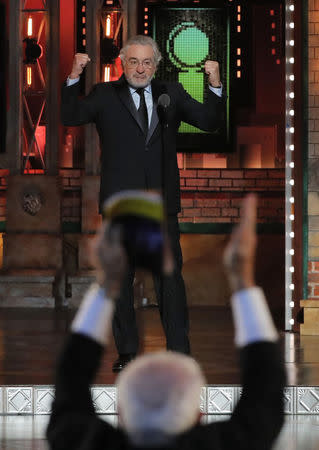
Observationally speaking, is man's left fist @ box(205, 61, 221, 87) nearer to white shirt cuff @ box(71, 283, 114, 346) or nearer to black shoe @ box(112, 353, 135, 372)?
black shoe @ box(112, 353, 135, 372)

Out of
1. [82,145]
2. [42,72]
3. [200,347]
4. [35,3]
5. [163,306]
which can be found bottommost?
[200,347]

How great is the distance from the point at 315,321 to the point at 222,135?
2587mm

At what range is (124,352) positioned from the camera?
163 inches

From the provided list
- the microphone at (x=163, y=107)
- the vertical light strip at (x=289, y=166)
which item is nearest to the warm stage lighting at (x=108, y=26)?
the vertical light strip at (x=289, y=166)

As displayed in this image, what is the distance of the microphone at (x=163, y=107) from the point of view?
3.64m

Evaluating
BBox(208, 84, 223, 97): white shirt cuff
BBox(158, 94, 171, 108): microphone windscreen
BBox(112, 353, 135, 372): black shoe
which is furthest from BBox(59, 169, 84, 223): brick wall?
BBox(158, 94, 171, 108): microphone windscreen

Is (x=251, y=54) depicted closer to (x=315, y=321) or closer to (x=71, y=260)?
(x=71, y=260)

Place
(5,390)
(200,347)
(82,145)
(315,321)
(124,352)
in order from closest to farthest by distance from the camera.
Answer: (5,390) → (124,352) → (200,347) → (315,321) → (82,145)

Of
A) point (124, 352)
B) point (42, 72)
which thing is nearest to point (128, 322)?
point (124, 352)

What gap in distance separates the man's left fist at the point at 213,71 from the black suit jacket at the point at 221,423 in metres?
2.36

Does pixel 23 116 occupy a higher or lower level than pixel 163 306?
higher

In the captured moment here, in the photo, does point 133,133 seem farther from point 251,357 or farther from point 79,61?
point 251,357

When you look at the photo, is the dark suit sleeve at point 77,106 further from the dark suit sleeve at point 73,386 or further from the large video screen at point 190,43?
the large video screen at point 190,43

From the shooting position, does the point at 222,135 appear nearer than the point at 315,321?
No
